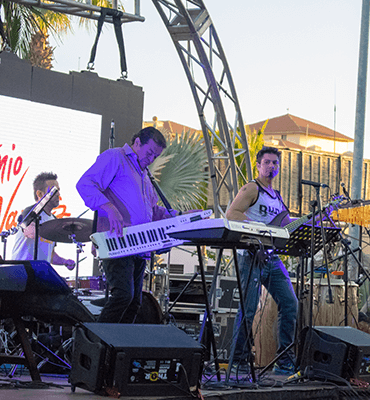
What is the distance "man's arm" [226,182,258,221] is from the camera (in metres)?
4.46

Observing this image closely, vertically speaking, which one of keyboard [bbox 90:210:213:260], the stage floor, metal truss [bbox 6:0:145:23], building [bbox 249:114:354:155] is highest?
building [bbox 249:114:354:155]

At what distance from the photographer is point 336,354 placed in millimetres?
3838

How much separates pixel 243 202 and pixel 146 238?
1.12m

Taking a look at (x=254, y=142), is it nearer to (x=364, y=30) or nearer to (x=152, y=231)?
(x=364, y=30)

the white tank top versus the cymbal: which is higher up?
the white tank top

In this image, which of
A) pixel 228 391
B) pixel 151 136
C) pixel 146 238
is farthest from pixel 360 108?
pixel 228 391

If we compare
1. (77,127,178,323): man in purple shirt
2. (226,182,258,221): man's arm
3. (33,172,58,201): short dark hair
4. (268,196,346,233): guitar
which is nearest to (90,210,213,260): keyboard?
(77,127,178,323): man in purple shirt

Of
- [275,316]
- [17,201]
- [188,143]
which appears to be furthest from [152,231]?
[188,143]

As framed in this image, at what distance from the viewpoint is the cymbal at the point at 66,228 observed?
539cm

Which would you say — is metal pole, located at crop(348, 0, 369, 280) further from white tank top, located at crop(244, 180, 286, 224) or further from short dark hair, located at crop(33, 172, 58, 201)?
white tank top, located at crop(244, 180, 286, 224)

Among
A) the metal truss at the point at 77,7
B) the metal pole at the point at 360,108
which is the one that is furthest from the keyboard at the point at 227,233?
the metal pole at the point at 360,108

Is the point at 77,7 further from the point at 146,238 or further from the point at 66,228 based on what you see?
the point at 146,238

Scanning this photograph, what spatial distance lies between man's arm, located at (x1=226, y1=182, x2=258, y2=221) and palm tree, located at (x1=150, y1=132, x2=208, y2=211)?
23.6ft

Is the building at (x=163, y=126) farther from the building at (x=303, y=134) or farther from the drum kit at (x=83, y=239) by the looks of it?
the building at (x=303, y=134)
